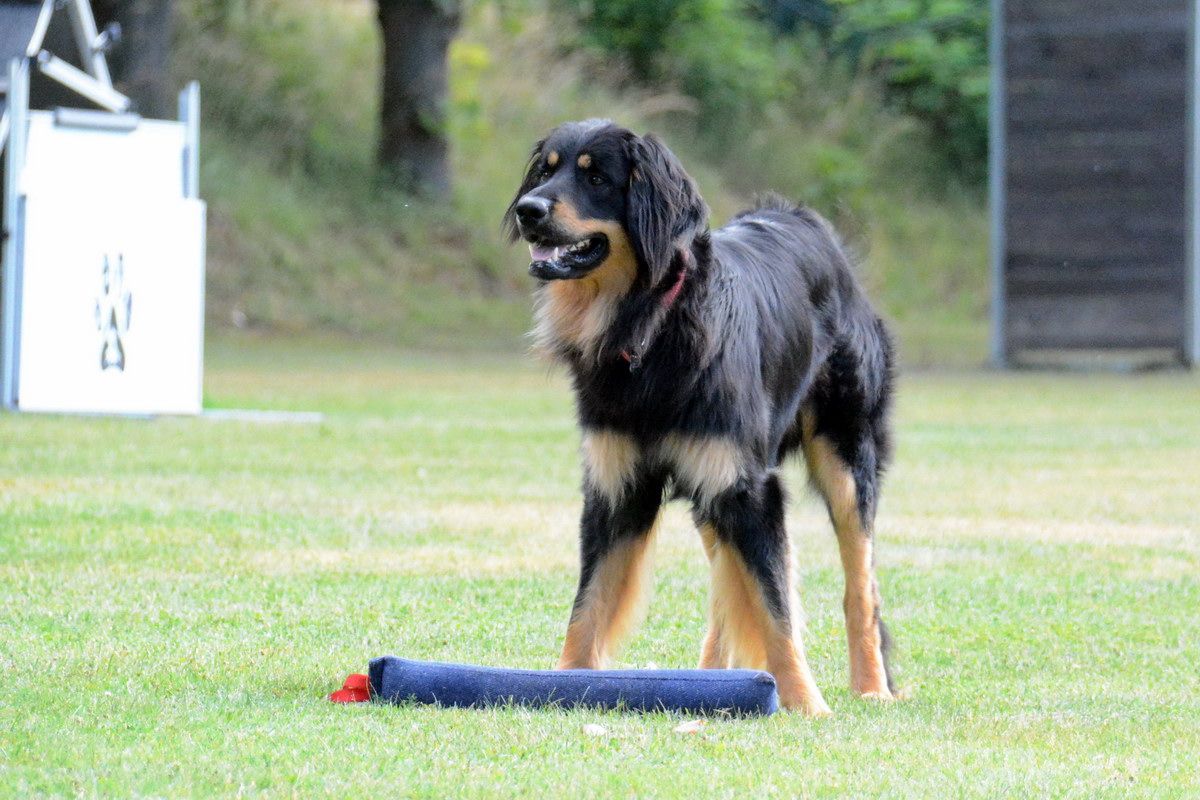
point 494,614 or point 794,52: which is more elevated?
point 794,52

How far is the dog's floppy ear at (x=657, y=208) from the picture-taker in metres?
4.84

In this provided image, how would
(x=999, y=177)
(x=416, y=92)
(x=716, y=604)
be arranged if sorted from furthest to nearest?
(x=416, y=92), (x=999, y=177), (x=716, y=604)

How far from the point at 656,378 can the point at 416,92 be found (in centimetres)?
2125

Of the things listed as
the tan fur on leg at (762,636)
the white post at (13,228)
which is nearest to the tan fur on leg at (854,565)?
the tan fur on leg at (762,636)

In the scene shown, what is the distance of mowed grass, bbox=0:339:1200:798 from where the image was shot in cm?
405

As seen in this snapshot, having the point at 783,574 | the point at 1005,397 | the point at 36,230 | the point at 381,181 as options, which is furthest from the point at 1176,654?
the point at 381,181

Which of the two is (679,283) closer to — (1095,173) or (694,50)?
(1095,173)

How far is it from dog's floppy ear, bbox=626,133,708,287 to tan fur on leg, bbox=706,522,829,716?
860 millimetres

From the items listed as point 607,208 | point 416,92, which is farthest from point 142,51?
point 607,208

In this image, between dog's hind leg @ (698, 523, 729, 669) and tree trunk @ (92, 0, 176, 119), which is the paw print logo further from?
tree trunk @ (92, 0, 176, 119)

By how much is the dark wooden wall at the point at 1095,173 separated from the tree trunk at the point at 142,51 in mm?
10541

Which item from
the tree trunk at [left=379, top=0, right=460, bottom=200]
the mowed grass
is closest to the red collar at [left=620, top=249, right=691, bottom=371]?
the mowed grass

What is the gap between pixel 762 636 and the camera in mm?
5020

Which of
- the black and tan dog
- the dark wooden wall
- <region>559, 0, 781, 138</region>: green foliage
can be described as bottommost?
the black and tan dog
